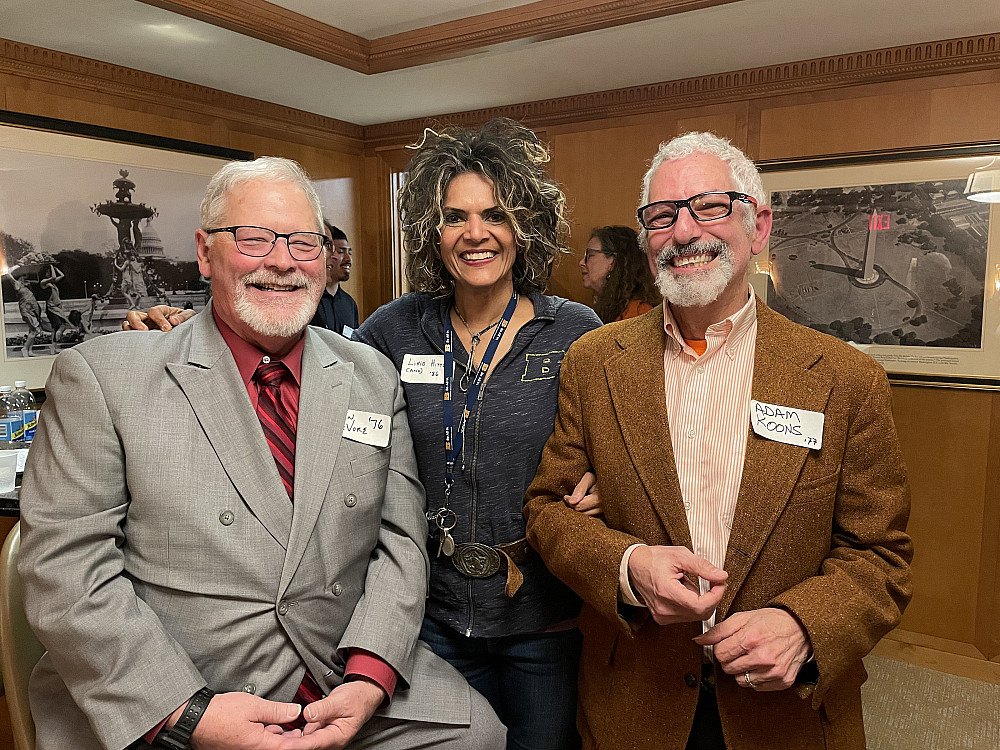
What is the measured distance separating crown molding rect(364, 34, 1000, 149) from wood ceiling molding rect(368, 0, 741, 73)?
1168mm

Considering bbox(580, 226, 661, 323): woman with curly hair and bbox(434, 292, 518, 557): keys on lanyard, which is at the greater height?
bbox(580, 226, 661, 323): woman with curly hair

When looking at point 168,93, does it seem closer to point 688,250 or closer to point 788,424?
point 688,250

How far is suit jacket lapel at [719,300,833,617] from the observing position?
1426 millimetres

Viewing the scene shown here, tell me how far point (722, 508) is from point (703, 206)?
2.09ft

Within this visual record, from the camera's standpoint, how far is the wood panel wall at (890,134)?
3.78 meters

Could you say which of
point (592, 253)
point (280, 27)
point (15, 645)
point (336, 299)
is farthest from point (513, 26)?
point (15, 645)

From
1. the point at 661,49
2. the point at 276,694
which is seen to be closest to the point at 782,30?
the point at 661,49

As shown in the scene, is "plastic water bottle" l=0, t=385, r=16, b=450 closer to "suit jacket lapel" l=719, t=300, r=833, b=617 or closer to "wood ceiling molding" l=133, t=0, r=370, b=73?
"wood ceiling molding" l=133, t=0, r=370, b=73

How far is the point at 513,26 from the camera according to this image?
11.4 ft

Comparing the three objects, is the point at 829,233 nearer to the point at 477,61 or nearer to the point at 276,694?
the point at 477,61

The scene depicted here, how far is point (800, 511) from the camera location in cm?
143

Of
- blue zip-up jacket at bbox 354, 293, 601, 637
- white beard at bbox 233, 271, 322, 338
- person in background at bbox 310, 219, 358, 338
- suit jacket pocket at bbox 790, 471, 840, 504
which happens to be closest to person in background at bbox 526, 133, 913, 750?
suit jacket pocket at bbox 790, 471, 840, 504

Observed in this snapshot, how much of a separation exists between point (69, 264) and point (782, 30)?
12.5 ft

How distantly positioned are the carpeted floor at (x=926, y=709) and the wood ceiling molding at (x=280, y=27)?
4.12 meters
